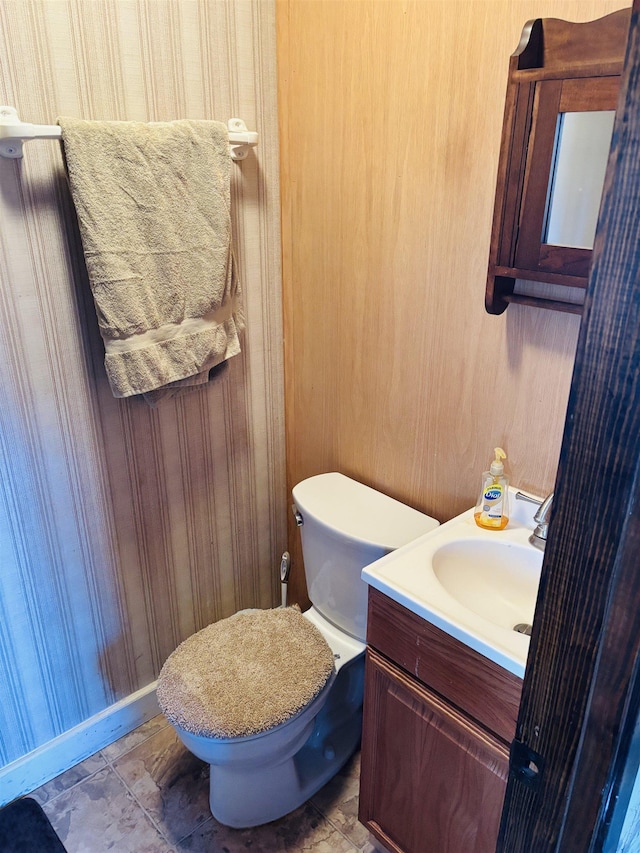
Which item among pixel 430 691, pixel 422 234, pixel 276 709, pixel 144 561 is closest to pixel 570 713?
pixel 430 691

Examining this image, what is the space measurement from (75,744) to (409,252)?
158cm

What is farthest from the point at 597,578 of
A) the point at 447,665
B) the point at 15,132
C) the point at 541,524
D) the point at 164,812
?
the point at 164,812

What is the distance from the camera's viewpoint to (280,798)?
1596mm

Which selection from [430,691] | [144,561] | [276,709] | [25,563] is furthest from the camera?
[144,561]

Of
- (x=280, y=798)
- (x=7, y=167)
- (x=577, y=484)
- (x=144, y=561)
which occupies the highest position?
(x=7, y=167)

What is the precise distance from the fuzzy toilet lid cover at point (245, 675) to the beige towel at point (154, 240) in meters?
0.66

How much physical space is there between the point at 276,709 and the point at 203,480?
26.6 inches

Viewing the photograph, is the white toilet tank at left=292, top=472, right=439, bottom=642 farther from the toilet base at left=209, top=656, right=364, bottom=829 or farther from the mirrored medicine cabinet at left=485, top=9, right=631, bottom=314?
the mirrored medicine cabinet at left=485, top=9, right=631, bottom=314

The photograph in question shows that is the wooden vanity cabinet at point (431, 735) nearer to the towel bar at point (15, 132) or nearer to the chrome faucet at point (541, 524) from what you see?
the chrome faucet at point (541, 524)

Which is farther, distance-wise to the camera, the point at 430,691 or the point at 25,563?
the point at 25,563

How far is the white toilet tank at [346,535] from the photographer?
151 centimetres

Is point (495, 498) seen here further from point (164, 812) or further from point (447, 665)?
point (164, 812)

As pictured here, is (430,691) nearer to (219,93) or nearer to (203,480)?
(203,480)

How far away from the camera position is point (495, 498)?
1359 millimetres
